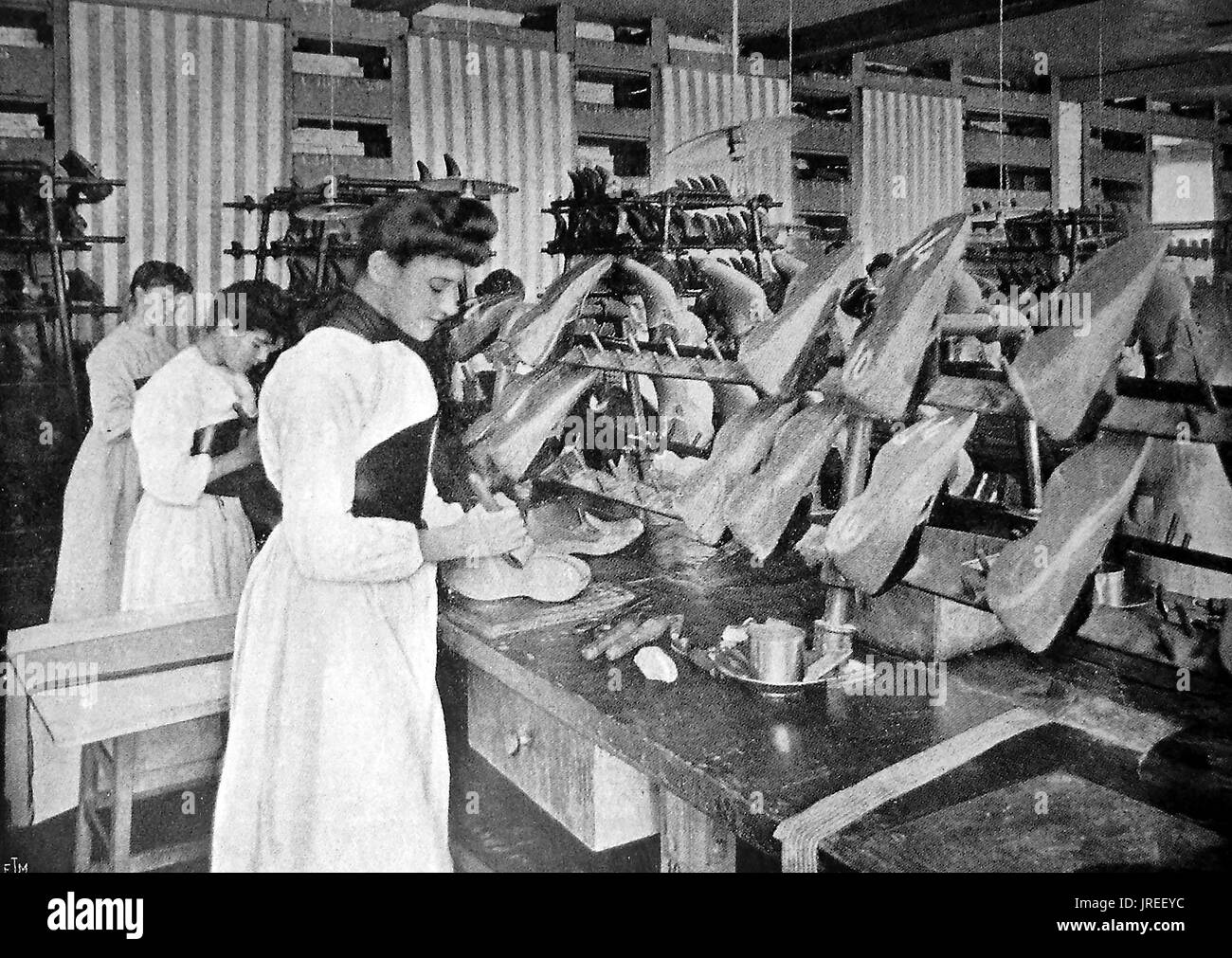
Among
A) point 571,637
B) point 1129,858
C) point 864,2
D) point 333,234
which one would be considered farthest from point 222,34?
point 1129,858

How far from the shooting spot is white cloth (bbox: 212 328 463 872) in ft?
5.82

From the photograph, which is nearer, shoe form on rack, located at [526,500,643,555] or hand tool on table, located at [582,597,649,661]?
hand tool on table, located at [582,597,649,661]

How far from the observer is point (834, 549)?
1427mm

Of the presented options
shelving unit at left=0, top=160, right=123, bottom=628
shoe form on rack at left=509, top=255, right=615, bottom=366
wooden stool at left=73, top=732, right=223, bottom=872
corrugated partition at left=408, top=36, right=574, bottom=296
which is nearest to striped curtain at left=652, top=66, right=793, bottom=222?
corrugated partition at left=408, top=36, right=574, bottom=296

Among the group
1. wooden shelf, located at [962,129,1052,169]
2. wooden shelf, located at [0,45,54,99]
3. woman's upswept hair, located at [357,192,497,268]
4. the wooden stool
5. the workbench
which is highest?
wooden shelf, located at [962,129,1052,169]

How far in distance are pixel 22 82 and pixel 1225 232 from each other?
4.23 meters

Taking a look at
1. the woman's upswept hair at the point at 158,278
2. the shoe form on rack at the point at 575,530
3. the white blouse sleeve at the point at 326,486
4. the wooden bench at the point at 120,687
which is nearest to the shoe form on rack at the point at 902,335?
the white blouse sleeve at the point at 326,486

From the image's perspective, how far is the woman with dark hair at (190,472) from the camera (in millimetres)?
2797

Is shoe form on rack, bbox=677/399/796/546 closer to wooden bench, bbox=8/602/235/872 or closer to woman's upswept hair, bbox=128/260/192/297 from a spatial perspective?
wooden bench, bbox=8/602/235/872

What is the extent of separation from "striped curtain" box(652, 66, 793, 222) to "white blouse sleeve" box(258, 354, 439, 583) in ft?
13.8

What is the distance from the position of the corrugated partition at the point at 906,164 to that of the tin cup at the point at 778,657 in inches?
222

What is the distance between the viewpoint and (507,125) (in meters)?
5.43

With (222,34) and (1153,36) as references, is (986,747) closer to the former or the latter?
(222,34)

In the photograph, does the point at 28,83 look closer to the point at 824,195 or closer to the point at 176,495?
the point at 176,495
